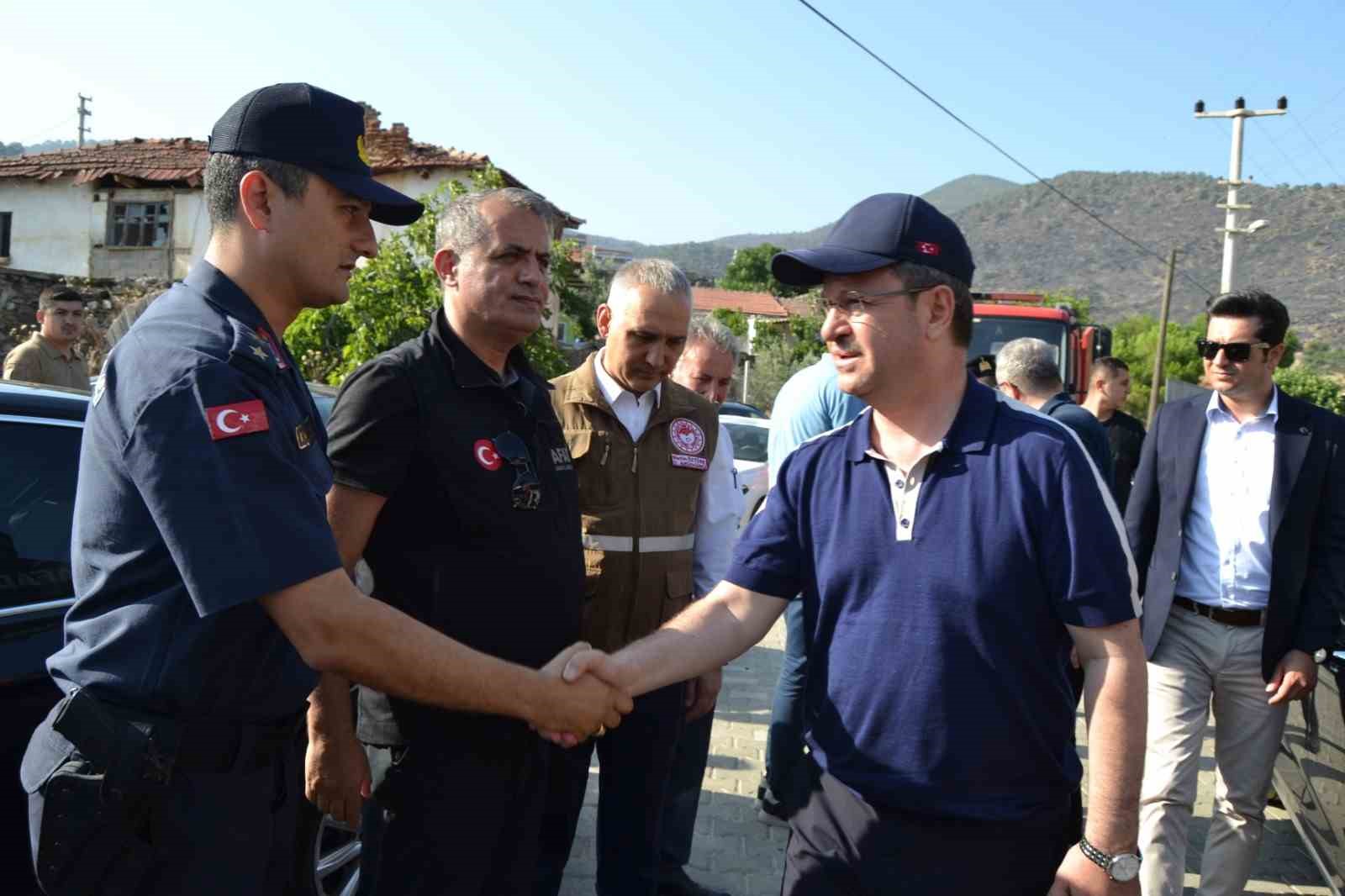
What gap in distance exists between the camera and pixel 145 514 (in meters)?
1.75

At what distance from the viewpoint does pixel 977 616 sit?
192 cm

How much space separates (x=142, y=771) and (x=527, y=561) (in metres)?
0.96

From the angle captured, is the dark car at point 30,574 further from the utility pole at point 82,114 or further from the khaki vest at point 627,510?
the utility pole at point 82,114

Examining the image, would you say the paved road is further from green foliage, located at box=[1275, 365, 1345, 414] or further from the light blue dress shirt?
green foliage, located at box=[1275, 365, 1345, 414]

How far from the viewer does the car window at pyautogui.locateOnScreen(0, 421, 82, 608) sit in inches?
103

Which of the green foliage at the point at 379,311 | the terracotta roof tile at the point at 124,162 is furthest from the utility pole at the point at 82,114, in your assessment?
the green foliage at the point at 379,311

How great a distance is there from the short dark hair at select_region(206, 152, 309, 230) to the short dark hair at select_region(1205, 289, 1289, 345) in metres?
3.30

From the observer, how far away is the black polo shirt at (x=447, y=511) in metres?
2.37

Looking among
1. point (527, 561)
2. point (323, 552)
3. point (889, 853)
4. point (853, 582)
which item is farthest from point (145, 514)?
point (889, 853)

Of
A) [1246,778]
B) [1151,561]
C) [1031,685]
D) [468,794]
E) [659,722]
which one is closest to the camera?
[1031,685]

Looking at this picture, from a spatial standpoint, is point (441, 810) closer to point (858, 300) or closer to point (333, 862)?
point (333, 862)

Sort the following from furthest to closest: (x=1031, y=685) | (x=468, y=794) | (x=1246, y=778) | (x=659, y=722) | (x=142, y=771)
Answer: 1. (x=1246, y=778)
2. (x=659, y=722)
3. (x=468, y=794)
4. (x=1031, y=685)
5. (x=142, y=771)

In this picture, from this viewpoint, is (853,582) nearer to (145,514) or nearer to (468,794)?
(468,794)

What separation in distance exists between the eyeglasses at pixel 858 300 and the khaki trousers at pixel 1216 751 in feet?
7.70
